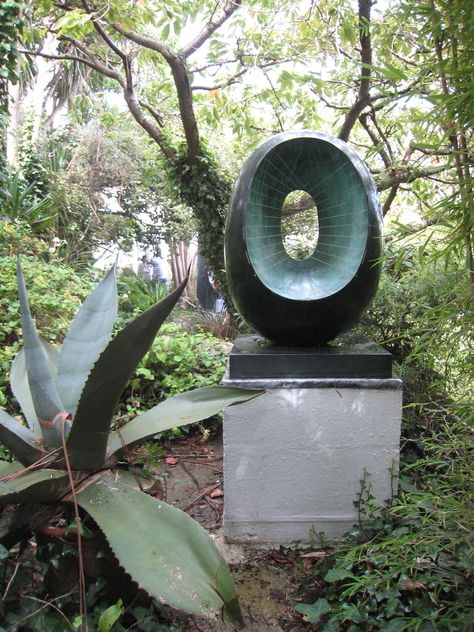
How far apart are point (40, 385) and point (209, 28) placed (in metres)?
5.43

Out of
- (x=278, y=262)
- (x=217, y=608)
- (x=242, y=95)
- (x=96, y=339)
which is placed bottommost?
(x=217, y=608)

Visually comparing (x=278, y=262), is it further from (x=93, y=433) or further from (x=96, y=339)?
(x=93, y=433)

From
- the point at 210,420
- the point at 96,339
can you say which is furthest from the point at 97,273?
the point at 96,339

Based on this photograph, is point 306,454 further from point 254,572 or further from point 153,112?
point 153,112

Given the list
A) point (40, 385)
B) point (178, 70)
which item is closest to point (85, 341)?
point (40, 385)

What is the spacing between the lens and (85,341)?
154 cm

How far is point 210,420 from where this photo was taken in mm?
3502

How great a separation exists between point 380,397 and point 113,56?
7.36m

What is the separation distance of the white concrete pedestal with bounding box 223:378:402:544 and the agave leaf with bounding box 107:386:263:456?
632mm

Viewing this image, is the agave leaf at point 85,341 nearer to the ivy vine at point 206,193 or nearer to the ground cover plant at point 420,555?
the ground cover plant at point 420,555

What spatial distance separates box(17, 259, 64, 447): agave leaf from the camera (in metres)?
1.32

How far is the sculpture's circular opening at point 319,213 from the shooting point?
6.90 feet

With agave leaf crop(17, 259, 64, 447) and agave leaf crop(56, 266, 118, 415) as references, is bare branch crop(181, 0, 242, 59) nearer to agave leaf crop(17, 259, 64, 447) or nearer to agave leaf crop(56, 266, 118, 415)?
agave leaf crop(56, 266, 118, 415)

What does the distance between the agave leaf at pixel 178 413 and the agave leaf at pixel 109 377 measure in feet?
0.42
